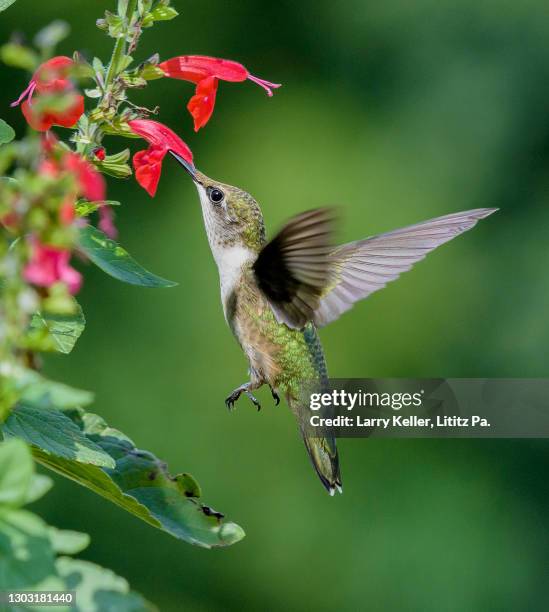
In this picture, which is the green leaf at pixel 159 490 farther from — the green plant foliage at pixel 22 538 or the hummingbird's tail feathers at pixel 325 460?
the hummingbird's tail feathers at pixel 325 460

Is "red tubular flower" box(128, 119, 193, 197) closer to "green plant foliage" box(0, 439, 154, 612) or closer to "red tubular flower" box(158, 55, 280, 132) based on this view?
"red tubular flower" box(158, 55, 280, 132)

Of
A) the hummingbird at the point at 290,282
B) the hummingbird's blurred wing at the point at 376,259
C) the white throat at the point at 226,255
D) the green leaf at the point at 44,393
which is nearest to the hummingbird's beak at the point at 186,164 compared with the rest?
the hummingbird at the point at 290,282

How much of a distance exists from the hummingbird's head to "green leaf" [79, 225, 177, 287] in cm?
71

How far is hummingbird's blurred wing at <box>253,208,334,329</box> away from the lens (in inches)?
62.1

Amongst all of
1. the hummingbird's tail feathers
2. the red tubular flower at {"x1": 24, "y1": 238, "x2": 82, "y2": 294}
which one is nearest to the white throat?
the hummingbird's tail feathers

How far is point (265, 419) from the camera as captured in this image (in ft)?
14.2

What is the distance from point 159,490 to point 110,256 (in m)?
0.32

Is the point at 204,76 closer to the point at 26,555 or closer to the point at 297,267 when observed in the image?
the point at 297,267

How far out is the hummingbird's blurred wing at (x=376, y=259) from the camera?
5.79 ft

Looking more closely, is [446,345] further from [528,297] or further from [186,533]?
[186,533]

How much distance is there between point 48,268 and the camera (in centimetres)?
77

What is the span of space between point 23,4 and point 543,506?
10.7ft

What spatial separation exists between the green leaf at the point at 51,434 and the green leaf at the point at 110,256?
6.3 inches

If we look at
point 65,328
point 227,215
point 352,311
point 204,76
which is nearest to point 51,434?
point 65,328
